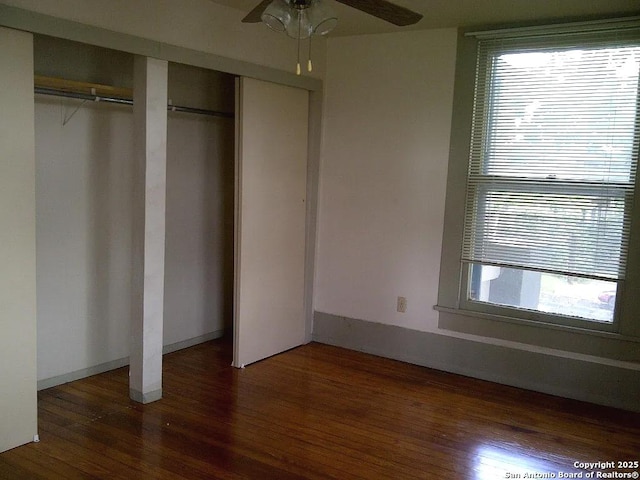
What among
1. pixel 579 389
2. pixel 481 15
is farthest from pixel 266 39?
pixel 579 389

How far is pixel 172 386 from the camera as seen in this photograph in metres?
3.94

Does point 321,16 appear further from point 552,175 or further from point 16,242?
point 552,175

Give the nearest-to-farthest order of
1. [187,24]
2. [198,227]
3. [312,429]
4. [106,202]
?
[312,429]
[187,24]
[106,202]
[198,227]

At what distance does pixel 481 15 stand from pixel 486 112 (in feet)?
2.11

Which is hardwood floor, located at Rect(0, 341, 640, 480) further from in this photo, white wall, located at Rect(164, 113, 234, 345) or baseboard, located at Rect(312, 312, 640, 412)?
white wall, located at Rect(164, 113, 234, 345)

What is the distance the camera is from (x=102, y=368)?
163 inches

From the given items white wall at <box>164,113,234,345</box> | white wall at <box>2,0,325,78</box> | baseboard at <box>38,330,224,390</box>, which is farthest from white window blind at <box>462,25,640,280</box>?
baseboard at <box>38,330,224,390</box>

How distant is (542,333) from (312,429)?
5.77 ft

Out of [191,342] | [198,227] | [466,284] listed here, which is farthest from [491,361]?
[198,227]

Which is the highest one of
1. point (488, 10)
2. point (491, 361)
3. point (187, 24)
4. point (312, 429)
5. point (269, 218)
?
→ point (488, 10)

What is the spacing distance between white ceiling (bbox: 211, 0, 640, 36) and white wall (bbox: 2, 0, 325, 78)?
13cm

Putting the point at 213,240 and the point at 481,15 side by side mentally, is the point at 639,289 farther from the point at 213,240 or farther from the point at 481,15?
the point at 213,240

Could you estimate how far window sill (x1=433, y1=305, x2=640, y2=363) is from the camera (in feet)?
12.6

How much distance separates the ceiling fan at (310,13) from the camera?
2.35 m
